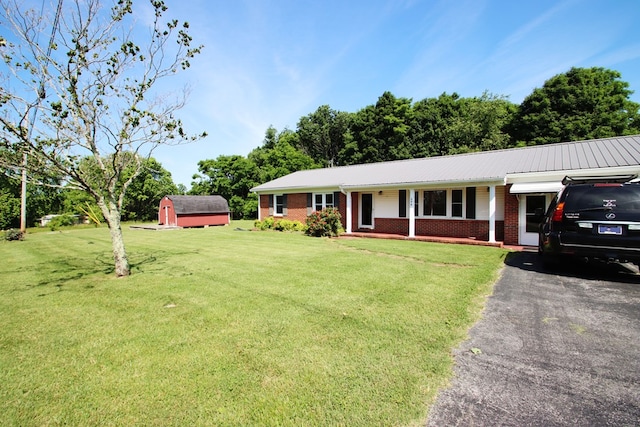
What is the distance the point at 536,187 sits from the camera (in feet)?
33.8

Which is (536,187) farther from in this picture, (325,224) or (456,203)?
(325,224)

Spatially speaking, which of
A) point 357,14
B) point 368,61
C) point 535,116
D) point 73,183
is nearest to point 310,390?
point 73,183

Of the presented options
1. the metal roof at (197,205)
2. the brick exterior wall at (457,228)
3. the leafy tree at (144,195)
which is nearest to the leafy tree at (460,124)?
the brick exterior wall at (457,228)

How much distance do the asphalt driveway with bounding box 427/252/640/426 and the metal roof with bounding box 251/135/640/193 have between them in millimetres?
7427

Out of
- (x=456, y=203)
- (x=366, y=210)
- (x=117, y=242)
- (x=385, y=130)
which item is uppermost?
(x=385, y=130)

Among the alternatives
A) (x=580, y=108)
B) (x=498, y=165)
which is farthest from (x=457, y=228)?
(x=580, y=108)

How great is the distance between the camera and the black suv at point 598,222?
5566 millimetres

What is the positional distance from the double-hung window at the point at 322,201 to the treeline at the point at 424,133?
1742 cm

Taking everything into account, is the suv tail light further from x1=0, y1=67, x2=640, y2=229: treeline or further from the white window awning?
x1=0, y1=67, x2=640, y2=229: treeline

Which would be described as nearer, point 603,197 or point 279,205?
point 603,197

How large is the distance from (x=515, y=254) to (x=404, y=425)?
9.33 m

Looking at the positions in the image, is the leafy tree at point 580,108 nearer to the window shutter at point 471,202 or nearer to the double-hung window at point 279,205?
the window shutter at point 471,202

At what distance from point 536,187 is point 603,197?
4911mm

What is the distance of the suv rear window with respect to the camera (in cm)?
562
